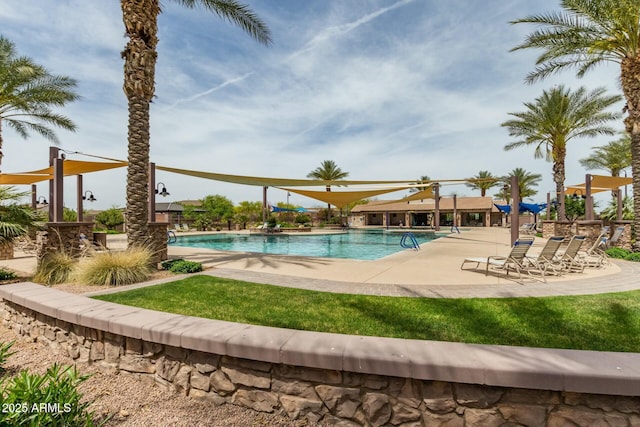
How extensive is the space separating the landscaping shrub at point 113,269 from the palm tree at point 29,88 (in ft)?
35.3

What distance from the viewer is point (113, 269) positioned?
20.0 ft

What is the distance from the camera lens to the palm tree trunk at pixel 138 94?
24.2 ft

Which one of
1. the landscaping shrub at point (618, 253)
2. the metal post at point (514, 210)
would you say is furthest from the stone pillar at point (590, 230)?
the metal post at point (514, 210)

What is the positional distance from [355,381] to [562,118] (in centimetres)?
2164

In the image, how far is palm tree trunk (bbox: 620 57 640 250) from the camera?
10016 millimetres

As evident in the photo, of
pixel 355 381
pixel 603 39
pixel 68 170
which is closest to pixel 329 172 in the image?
pixel 68 170

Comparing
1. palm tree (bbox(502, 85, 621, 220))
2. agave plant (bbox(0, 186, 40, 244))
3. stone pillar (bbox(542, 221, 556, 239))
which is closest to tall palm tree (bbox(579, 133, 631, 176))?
palm tree (bbox(502, 85, 621, 220))

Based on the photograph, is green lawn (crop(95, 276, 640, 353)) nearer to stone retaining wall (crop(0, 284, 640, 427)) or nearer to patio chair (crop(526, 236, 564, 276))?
stone retaining wall (crop(0, 284, 640, 427))

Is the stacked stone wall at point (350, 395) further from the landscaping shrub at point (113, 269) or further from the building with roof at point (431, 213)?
the building with roof at point (431, 213)

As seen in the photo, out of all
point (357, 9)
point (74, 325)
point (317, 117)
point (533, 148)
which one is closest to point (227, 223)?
point (317, 117)

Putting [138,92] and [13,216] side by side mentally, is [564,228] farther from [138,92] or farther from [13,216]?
[13,216]

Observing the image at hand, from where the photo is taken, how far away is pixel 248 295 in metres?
5.18

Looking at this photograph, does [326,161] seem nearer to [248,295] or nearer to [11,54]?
[11,54]

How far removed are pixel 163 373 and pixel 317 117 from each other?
65.0 ft
